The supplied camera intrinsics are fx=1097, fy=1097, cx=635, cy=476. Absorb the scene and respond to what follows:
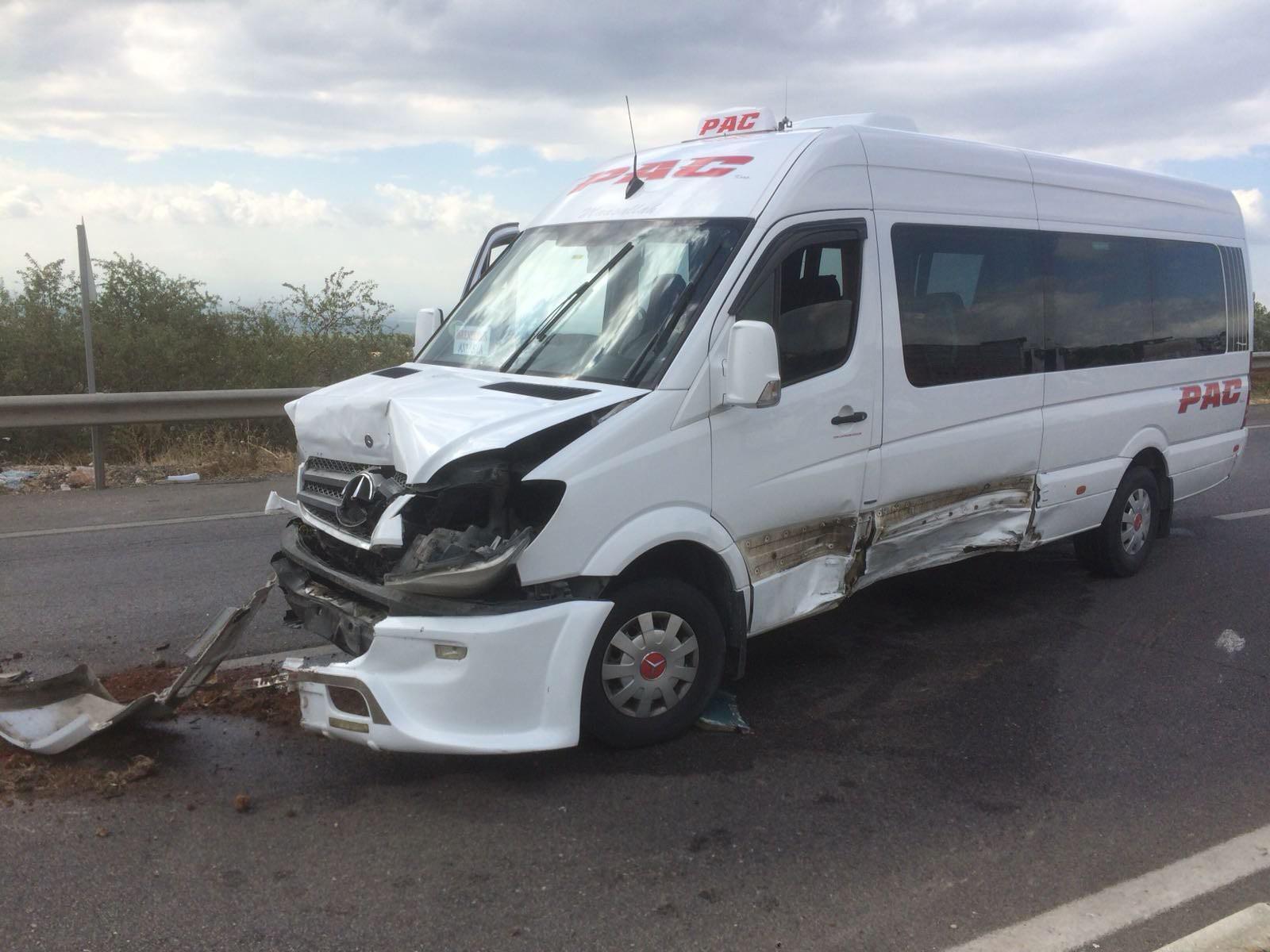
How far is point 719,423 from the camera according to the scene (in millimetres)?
4332

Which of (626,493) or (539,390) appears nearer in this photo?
(626,493)

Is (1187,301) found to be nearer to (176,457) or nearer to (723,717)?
(723,717)

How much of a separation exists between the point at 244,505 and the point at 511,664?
6.03m

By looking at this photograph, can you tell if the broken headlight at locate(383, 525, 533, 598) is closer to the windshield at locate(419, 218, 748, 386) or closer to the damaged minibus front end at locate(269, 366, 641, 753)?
the damaged minibus front end at locate(269, 366, 641, 753)

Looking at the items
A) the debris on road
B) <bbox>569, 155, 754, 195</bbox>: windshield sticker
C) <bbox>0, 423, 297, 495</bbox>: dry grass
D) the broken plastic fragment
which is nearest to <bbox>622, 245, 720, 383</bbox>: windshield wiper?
<bbox>569, 155, 754, 195</bbox>: windshield sticker

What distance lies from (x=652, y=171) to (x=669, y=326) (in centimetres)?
125

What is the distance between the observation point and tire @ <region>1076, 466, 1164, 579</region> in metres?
6.95

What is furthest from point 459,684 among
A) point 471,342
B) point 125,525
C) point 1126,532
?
point 125,525

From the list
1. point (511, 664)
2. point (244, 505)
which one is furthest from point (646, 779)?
point (244, 505)

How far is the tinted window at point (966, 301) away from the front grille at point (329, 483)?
101 inches

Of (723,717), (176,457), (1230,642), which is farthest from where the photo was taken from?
(176,457)

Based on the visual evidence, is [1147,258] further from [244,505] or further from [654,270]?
[244,505]

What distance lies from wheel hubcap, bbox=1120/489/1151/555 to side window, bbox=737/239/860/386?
3.14 metres

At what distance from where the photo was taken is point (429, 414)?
4.04 m
